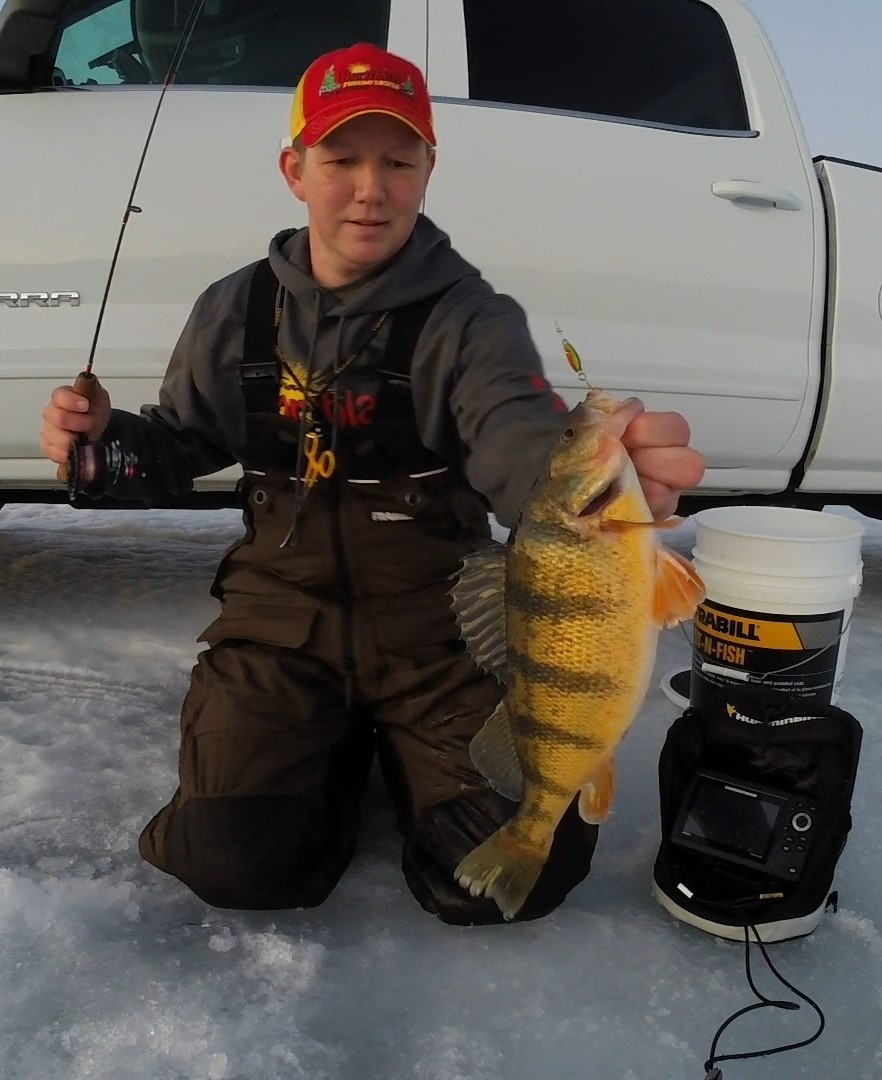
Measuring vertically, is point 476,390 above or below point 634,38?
below

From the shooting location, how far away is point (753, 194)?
2.86m

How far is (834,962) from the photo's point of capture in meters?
1.57

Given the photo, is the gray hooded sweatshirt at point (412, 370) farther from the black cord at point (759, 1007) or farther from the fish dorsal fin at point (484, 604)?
the black cord at point (759, 1007)

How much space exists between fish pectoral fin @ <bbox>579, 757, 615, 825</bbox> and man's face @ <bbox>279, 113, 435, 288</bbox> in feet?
3.58

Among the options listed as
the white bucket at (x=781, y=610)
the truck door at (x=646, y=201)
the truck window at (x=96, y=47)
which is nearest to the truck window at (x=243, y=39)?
the truck window at (x=96, y=47)

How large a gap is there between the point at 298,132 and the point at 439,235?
34 centimetres

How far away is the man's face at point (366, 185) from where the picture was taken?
1820 millimetres

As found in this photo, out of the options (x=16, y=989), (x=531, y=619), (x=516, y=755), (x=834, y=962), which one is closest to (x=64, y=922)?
(x=16, y=989)

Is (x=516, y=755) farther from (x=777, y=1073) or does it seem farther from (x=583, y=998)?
(x=777, y=1073)

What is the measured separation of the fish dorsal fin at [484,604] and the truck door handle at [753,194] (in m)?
1.90

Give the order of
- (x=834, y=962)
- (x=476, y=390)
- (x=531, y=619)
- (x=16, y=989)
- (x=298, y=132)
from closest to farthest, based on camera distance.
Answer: (x=531, y=619)
(x=16, y=989)
(x=834, y=962)
(x=476, y=390)
(x=298, y=132)

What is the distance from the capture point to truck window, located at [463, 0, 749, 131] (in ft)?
9.35

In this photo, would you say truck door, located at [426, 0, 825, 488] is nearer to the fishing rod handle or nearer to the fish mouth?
the fishing rod handle

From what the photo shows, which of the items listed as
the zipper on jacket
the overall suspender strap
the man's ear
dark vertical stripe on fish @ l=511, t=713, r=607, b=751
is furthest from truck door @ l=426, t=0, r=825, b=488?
dark vertical stripe on fish @ l=511, t=713, r=607, b=751
